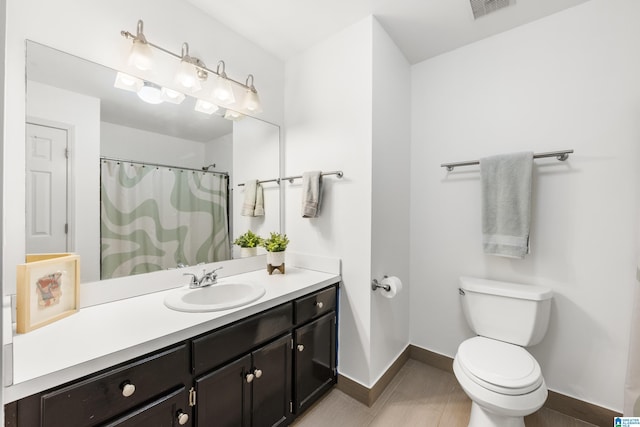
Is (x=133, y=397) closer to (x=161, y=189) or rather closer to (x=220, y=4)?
(x=161, y=189)

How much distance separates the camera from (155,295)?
4.60 feet

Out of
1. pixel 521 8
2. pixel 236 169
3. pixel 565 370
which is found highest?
pixel 521 8

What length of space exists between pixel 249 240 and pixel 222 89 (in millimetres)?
996

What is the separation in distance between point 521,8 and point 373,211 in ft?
4.87

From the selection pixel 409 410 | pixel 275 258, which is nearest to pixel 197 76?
pixel 275 258

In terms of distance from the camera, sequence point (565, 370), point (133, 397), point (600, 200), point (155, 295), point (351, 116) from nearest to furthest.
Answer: point (133, 397) → point (155, 295) → point (600, 200) → point (565, 370) → point (351, 116)

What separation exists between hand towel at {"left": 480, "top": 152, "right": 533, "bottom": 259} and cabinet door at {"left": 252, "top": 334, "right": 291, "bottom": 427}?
4.59 feet

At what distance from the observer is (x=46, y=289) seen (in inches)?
40.8

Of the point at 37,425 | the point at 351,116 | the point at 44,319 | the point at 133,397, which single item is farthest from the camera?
the point at 351,116

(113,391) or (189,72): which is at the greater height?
(189,72)

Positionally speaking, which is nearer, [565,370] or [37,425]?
[37,425]

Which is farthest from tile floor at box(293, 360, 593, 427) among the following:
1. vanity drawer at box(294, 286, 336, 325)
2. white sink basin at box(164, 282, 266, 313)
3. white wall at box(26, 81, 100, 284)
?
white wall at box(26, 81, 100, 284)

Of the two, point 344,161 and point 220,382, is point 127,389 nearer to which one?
point 220,382

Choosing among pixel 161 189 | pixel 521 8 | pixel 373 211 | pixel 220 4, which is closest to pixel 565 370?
pixel 373 211
